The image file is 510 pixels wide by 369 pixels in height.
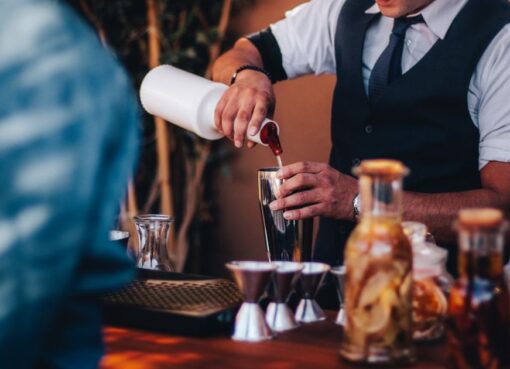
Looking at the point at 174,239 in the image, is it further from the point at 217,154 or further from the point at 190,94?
the point at 190,94

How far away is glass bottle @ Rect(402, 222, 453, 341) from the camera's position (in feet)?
4.33

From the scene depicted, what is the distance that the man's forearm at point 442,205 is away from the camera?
204 cm

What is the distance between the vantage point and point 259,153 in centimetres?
402

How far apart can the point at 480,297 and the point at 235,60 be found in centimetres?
147

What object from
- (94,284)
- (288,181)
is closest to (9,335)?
(94,284)

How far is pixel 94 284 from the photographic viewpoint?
90 centimetres

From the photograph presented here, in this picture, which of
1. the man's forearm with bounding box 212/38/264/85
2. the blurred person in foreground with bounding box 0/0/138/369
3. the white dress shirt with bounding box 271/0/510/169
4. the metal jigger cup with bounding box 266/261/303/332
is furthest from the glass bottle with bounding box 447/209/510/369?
the man's forearm with bounding box 212/38/264/85

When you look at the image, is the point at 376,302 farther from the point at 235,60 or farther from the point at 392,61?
the point at 235,60

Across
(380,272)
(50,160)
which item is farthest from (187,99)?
(50,160)

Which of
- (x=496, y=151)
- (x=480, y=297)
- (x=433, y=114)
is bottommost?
(x=480, y=297)

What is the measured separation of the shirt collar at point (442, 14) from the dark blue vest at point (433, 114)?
0.07ft

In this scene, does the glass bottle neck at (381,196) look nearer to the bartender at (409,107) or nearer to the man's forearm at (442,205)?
the bartender at (409,107)

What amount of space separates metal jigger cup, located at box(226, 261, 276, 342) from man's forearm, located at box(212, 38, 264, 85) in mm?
1121

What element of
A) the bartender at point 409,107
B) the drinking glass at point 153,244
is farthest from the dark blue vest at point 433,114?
the drinking glass at point 153,244
